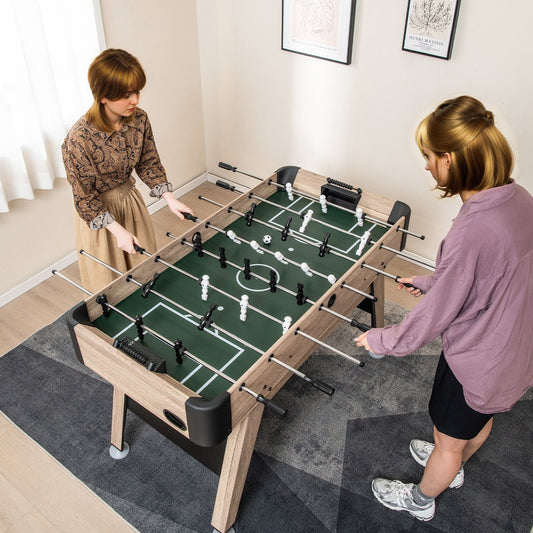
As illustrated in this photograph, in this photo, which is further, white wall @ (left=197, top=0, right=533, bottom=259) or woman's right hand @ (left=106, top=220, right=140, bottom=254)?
white wall @ (left=197, top=0, right=533, bottom=259)

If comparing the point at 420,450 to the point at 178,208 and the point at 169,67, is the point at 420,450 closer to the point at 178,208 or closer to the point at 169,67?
the point at 178,208

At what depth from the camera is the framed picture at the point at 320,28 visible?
10.2ft

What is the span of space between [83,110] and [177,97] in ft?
2.80

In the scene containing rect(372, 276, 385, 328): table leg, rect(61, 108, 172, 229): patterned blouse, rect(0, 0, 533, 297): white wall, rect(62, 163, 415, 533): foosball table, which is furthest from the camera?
rect(0, 0, 533, 297): white wall

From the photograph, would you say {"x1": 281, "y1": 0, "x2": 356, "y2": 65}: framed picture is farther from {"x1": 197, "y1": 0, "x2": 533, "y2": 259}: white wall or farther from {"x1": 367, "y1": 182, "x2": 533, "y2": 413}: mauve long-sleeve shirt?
{"x1": 367, "y1": 182, "x2": 533, "y2": 413}: mauve long-sleeve shirt

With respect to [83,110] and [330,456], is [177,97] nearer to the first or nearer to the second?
[83,110]

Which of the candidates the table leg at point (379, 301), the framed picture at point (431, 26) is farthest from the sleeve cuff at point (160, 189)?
the framed picture at point (431, 26)

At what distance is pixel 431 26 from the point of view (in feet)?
9.31

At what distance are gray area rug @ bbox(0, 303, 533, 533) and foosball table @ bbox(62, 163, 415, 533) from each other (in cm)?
17

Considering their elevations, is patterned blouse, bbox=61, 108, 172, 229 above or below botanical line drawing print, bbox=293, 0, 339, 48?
below

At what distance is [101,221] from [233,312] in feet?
2.63

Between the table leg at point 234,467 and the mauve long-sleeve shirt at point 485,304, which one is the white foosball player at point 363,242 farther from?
the table leg at point 234,467

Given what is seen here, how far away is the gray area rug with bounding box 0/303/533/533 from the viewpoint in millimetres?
2293

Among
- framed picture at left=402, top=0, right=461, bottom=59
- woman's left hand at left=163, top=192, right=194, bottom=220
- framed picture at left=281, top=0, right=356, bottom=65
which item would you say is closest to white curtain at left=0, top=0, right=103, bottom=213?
woman's left hand at left=163, top=192, right=194, bottom=220
